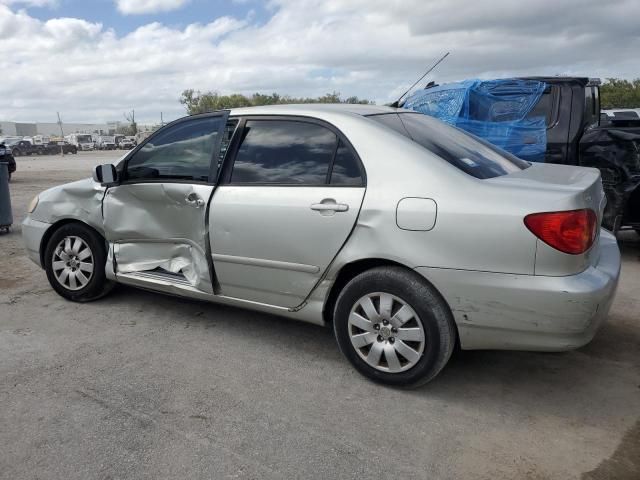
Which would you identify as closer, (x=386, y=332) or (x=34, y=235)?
(x=386, y=332)

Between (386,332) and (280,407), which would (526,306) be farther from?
(280,407)

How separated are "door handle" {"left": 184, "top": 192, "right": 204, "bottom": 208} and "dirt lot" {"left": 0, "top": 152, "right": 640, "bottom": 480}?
38.5 inches

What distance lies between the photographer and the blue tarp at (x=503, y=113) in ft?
20.5

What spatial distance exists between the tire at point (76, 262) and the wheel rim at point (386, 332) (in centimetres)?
241

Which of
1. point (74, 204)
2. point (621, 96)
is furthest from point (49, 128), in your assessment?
point (74, 204)

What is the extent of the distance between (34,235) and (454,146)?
3.60 meters

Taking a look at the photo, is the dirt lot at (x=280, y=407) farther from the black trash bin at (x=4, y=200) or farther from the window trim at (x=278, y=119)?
the black trash bin at (x=4, y=200)

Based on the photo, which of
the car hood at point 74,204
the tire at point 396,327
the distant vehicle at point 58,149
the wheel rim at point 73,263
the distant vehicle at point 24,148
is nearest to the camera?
the tire at point 396,327

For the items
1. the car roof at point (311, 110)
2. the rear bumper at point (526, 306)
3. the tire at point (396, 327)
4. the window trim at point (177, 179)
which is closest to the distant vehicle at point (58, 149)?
the window trim at point (177, 179)

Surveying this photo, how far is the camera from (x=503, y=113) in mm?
6547

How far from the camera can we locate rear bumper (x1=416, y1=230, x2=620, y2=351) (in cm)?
268

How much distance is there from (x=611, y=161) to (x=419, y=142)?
3679mm

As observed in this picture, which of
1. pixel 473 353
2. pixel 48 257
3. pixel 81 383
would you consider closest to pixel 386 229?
pixel 473 353

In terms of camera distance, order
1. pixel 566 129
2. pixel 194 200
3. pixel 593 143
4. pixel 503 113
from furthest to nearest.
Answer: pixel 503 113 < pixel 566 129 < pixel 593 143 < pixel 194 200
